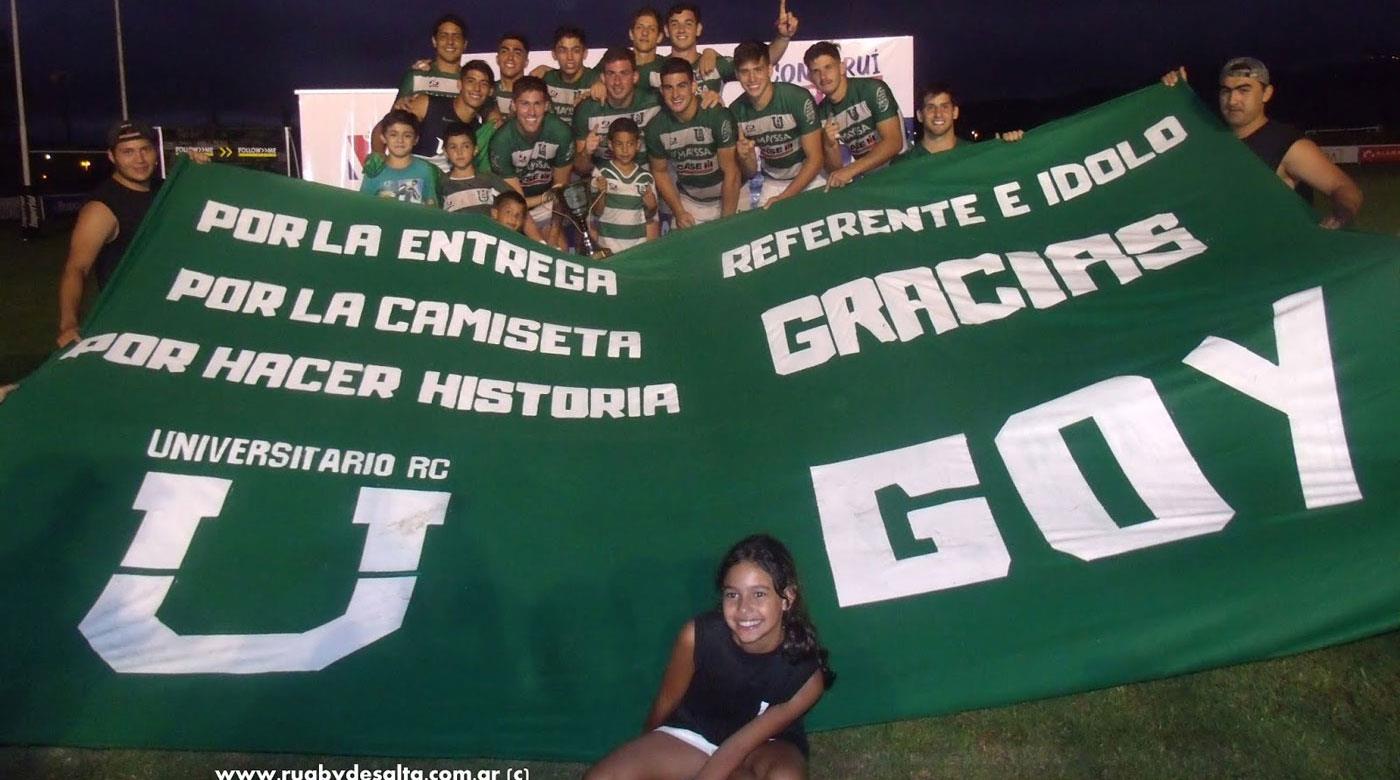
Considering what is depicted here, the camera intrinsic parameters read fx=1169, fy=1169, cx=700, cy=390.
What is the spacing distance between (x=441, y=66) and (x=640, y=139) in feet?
5.84

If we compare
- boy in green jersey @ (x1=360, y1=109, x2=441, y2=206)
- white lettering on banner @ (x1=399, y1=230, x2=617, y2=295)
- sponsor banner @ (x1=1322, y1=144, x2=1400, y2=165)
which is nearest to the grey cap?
white lettering on banner @ (x1=399, y1=230, x2=617, y2=295)

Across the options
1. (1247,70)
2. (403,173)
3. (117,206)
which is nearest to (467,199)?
(403,173)

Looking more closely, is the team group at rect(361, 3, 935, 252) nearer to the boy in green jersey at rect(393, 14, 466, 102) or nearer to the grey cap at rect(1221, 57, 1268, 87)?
the boy in green jersey at rect(393, 14, 466, 102)

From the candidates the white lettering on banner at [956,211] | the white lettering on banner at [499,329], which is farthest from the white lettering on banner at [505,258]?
the white lettering on banner at [956,211]

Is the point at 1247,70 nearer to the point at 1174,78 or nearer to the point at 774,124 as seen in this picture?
the point at 1174,78

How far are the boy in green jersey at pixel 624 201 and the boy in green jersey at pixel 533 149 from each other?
265 mm

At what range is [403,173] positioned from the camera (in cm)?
689

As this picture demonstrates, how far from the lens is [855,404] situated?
4504 millimetres

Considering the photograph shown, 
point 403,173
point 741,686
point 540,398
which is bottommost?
point 741,686

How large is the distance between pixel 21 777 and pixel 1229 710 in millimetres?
3637

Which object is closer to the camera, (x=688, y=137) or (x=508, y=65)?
(x=688, y=137)

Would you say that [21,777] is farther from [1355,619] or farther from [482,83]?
[482,83]

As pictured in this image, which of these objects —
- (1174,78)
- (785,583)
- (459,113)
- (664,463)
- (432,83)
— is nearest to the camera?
(785,583)

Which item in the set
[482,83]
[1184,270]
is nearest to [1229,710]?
[1184,270]
